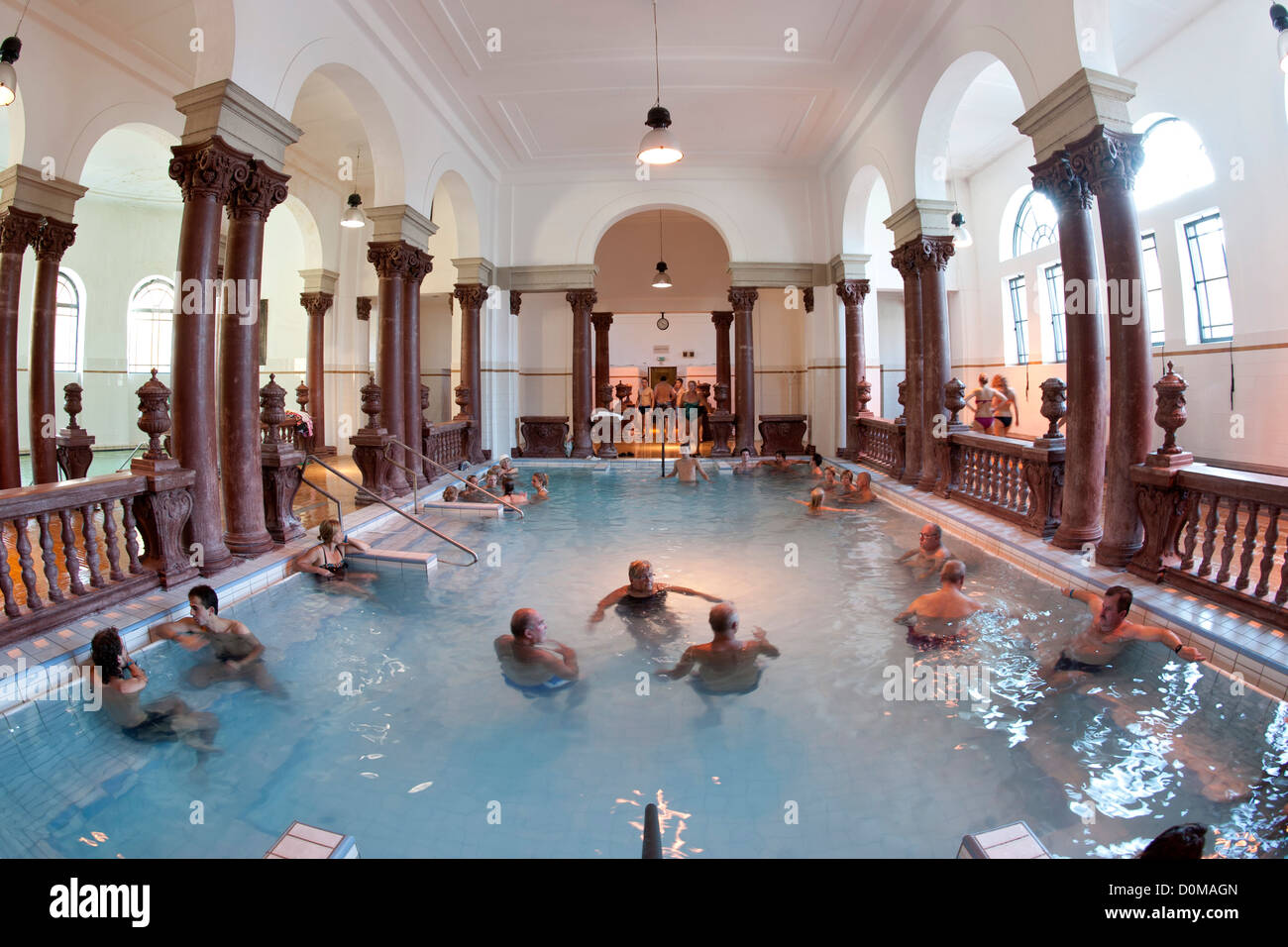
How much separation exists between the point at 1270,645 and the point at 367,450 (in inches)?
349

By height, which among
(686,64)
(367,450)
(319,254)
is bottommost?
(367,450)

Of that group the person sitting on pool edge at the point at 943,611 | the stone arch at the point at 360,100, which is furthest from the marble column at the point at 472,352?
the person sitting on pool edge at the point at 943,611

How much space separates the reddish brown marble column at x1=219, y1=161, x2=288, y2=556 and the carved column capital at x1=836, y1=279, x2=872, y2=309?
9.85 meters

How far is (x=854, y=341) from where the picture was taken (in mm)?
12695

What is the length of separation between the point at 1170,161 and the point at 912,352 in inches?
197

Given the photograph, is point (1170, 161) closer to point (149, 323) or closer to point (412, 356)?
point (412, 356)

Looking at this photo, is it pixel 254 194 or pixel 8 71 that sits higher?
pixel 8 71

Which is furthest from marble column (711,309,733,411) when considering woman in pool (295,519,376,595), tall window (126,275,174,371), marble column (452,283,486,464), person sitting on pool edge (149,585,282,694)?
person sitting on pool edge (149,585,282,694)

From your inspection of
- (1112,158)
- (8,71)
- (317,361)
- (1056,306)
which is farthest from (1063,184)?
(317,361)

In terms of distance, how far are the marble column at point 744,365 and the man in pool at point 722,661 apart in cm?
983

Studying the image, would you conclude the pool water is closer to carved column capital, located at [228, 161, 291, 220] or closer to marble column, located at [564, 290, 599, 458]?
carved column capital, located at [228, 161, 291, 220]

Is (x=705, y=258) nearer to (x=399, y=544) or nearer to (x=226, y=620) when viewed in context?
(x=399, y=544)
